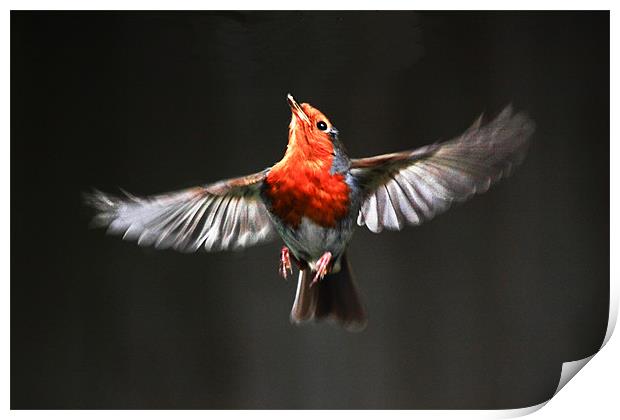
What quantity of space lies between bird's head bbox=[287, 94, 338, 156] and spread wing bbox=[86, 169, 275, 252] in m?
0.20

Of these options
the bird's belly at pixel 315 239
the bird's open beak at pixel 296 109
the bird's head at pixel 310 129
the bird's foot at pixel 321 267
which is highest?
the bird's open beak at pixel 296 109

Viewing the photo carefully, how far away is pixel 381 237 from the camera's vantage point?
260cm

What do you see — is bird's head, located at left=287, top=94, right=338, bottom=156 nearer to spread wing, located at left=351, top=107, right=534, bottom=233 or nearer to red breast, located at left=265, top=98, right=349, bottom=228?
red breast, located at left=265, top=98, right=349, bottom=228

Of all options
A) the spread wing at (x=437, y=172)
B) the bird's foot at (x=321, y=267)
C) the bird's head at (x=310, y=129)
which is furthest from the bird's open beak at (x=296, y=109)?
the bird's foot at (x=321, y=267)

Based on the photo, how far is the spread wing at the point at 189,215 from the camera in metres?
2.59

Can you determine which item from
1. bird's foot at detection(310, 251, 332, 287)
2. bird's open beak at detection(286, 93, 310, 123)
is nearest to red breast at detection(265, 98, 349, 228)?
bird's open beak at detection(286, 93, 310, 123)

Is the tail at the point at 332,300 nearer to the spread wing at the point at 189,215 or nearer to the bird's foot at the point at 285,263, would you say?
the bird's foot at the point at 285,263

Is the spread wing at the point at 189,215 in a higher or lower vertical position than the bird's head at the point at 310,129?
lower

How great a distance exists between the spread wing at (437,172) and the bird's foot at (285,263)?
0.26 metres

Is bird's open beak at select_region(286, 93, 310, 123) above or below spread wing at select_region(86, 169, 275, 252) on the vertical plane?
above

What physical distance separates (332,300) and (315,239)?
213 mm

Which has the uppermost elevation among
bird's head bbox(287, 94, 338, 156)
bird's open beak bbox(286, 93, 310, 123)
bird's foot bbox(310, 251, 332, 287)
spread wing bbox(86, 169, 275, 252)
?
bird's open beak bbox(286, 93, 310, 123)

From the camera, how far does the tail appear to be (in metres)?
2.61
